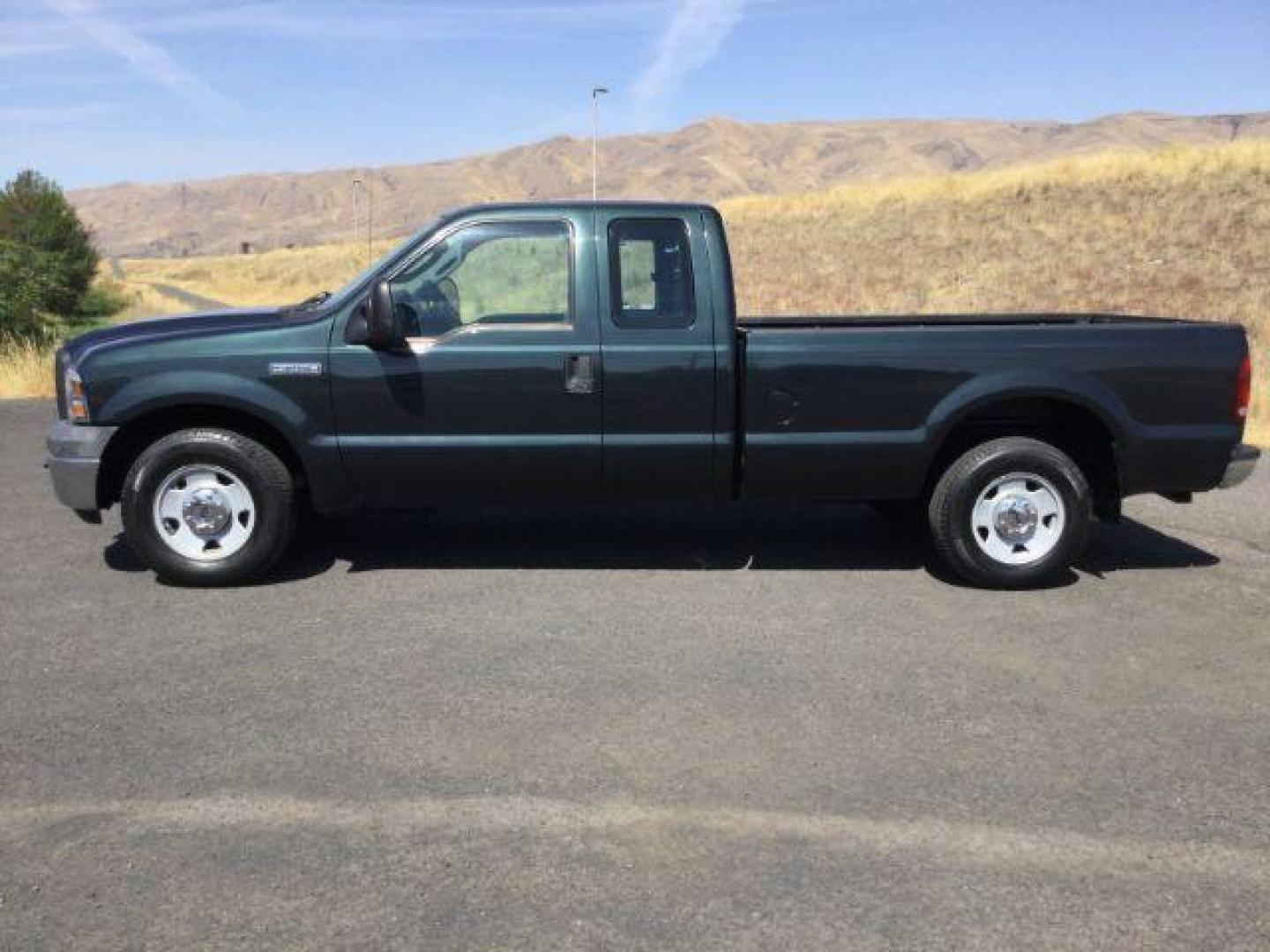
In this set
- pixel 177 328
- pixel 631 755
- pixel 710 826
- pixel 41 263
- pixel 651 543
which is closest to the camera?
pixel 710 826

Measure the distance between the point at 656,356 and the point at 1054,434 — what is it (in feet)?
7.71

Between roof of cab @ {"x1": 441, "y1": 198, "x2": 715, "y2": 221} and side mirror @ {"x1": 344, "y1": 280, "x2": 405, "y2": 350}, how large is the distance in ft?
2.08

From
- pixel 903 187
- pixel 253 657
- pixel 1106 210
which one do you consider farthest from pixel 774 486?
pixel 903 187

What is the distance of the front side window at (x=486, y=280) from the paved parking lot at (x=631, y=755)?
143 cm

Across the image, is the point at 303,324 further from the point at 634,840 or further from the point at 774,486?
the point at 634,840

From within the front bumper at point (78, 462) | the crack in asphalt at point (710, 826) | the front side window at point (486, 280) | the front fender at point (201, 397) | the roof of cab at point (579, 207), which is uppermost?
the roof of cab at point (579, 207)

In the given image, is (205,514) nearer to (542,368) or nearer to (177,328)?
(177,328)

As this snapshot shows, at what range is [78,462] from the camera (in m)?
5.89

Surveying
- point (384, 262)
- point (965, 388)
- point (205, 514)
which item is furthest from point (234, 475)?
point (965, 388)

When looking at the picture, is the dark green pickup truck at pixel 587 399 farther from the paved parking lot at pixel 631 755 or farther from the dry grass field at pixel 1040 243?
the dry grass field at pixel 1040 243

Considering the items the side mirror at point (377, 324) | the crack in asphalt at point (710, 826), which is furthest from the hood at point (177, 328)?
the crack in asphalt at point (710, 826)

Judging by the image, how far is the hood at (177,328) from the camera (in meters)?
5.98

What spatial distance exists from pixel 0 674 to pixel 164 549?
132cm

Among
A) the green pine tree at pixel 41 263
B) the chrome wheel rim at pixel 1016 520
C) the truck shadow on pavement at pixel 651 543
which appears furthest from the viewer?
the green pine tree at pixel 41 263
